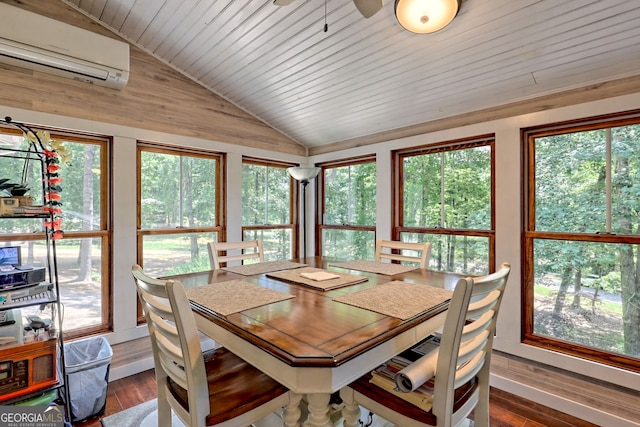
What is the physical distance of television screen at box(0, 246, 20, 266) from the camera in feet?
5.80

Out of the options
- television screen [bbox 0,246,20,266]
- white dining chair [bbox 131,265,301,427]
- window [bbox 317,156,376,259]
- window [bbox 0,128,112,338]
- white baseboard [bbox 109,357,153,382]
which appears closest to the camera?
white dining chair [bbox 131,265,301,427]

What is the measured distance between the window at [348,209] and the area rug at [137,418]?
223cm

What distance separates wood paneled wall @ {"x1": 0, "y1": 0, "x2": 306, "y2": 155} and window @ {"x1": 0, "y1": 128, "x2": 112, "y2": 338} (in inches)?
9.2

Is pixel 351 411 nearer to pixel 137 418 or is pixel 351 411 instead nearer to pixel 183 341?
pixel 183 341

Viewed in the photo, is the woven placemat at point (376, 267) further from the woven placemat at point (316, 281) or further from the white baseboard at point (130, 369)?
the white baseboard at point (130, 369)

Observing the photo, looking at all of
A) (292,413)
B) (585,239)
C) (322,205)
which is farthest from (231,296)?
(322,205)

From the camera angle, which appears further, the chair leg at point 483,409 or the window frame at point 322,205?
the window frame at point 322,205

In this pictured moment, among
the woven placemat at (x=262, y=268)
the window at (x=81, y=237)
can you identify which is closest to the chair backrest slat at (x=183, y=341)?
the woven placemat at (x=262, y=268)

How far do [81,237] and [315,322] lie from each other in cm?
222

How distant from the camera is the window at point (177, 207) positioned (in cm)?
275

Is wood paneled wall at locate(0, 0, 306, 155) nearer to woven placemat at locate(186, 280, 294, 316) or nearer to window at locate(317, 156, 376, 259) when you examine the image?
A: window at locate(317, 156, 376, 259)

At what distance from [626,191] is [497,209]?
0.70 meters

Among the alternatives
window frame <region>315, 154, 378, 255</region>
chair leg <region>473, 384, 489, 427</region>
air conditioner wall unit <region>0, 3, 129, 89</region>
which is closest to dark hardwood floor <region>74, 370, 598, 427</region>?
chair leg <region>473, 384, 489, 427</region>

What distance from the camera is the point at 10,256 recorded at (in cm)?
180
